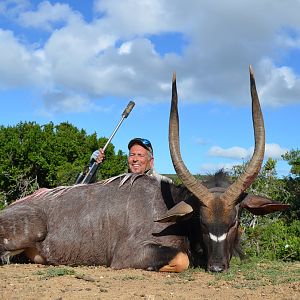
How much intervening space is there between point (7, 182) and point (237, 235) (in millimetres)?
9879

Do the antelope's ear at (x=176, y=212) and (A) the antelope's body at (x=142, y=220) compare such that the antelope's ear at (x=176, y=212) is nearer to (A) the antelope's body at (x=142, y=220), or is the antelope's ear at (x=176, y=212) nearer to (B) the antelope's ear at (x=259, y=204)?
(A) the antelope's body at (x=142, y=220)

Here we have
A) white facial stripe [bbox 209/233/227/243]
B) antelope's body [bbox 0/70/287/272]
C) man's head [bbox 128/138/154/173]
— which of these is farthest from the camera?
man's head [bbox 128/138/154/173]

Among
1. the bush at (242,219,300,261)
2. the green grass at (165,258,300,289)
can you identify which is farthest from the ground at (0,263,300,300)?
the bush at (242,219,300,261)

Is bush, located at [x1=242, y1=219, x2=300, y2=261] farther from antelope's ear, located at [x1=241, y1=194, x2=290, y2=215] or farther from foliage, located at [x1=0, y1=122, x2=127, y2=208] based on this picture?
foliage, located at [x1=0, y1=122, x2=127, y2=208]

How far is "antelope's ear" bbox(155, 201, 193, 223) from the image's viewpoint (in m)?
7.34

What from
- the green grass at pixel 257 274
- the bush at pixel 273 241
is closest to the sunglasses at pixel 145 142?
the bush at pixel 273 241

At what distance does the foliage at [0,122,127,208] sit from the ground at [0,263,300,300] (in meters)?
8.54

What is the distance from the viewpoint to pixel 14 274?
704 cm

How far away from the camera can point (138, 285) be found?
242 inches

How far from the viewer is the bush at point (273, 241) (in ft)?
30.5

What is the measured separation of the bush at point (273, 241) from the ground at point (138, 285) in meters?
2.07

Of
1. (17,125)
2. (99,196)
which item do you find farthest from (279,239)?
(17,125)

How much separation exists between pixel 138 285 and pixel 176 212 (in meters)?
1.44

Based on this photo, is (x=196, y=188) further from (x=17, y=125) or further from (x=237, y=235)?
(x=17, y=125)
